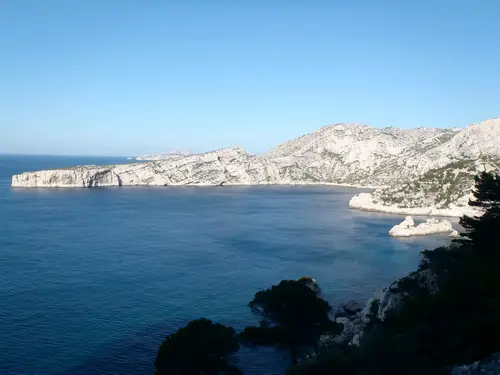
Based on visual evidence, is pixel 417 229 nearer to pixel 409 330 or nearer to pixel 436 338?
pixel 409 330

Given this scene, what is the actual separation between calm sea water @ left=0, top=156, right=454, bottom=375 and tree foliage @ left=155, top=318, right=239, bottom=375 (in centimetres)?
830

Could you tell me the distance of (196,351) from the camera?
2391 centimetres

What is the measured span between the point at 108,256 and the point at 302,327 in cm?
4289

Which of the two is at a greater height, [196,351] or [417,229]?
[417,229]

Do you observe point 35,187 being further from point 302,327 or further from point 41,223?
point 302,327

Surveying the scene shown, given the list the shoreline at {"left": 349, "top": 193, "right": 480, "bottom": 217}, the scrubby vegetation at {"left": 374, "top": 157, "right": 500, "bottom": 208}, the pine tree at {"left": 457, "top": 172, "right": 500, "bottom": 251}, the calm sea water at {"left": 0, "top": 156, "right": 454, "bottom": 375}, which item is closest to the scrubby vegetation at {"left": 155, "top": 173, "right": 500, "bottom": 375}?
the pine tree at {"left": 457, "top": 172, "right": 500, "bottom": 251}

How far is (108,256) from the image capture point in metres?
64.2

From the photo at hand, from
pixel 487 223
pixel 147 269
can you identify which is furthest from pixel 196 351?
pixel 147 269

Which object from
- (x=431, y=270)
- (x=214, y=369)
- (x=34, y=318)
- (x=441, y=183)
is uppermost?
(x=441, y=183)

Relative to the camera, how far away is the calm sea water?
34.7 metres

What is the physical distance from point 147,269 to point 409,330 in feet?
150

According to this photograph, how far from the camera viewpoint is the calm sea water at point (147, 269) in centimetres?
3472

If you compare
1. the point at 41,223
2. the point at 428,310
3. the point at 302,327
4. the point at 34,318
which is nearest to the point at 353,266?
the point at 302,327

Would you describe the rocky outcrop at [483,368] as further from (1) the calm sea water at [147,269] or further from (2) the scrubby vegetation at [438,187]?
(2) the scrubby vegetation at [438,187]
